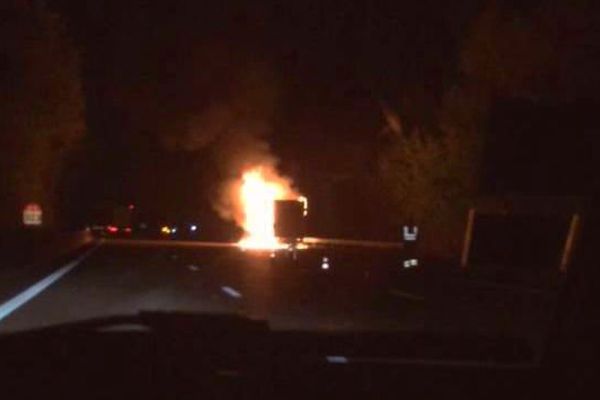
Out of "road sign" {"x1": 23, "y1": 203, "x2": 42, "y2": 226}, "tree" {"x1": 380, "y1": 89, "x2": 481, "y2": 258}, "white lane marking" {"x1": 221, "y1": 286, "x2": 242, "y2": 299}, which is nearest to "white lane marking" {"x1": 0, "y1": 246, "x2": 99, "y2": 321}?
Answer: "white lane marking" {"x1": 221, "y1": 286, "x2": 242, "y2": 299}

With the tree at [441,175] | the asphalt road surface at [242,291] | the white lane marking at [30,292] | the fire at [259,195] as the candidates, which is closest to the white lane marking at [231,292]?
the asphalt road surface at [242,291]

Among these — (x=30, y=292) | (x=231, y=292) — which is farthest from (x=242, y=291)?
(x=30, y=292)

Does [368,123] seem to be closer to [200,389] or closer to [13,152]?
[13,152]

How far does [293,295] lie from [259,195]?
226ft

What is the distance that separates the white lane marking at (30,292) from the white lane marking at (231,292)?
4001mm

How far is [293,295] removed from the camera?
2848 centimetres

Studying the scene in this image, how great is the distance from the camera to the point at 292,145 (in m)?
103

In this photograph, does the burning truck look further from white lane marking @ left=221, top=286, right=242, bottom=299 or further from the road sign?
white lane marking @ left=221, top=286, right=242, bottom=299

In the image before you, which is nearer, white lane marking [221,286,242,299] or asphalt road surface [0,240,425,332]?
asphalt road surface [0,240,425,332]

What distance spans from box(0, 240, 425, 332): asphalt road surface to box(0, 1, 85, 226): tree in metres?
27.1

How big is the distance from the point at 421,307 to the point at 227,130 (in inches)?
3099

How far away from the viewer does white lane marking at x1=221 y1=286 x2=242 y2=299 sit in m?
28.2

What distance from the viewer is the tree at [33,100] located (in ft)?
240

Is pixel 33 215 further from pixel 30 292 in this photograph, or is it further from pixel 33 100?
pixel 30 292
